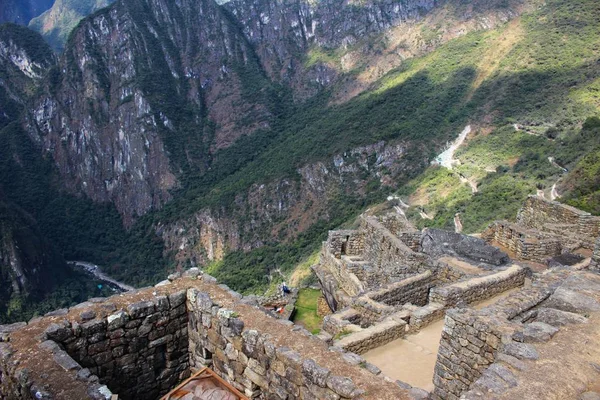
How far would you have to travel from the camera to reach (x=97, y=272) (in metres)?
97.9

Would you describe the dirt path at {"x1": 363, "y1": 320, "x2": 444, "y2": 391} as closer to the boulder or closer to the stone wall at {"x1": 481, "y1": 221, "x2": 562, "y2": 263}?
the boulder

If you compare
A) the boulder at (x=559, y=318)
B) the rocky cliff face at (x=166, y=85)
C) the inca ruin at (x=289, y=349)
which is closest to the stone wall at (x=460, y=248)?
the inca ruin at (x=289, y=349)

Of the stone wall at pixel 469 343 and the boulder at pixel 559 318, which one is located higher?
the boulder at pixel 559 318

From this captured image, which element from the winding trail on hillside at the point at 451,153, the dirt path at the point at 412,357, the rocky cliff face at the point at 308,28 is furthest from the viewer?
the rocky cliff face at the point at 308,28

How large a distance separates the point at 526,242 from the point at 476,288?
16.2 feet

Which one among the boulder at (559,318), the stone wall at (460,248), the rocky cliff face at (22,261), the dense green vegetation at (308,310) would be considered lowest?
the rocky cliff face at (22,261)

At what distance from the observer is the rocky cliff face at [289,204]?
70.7 meters

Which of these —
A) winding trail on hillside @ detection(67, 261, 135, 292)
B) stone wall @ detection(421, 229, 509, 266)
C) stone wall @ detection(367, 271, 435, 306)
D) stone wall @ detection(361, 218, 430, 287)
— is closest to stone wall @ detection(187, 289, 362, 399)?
stone wall @ detection(367, 271, 435, 306)

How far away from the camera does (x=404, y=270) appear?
11.6 metres

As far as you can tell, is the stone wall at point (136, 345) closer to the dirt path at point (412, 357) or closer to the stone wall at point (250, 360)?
the stone wall at point (250, 360)

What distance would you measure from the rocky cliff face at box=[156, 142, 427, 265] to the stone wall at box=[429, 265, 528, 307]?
5494 cm

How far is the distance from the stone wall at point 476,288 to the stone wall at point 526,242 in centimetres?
321

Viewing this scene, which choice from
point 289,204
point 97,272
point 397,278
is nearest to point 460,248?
point 397,278

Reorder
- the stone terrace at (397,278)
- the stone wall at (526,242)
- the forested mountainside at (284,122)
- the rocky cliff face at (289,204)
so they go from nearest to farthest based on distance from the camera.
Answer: the stone terrace at (397,278) → the stone wall at (526,242) → the forested mountainside at (284,122) → the rocky cliff face at (289,204)
